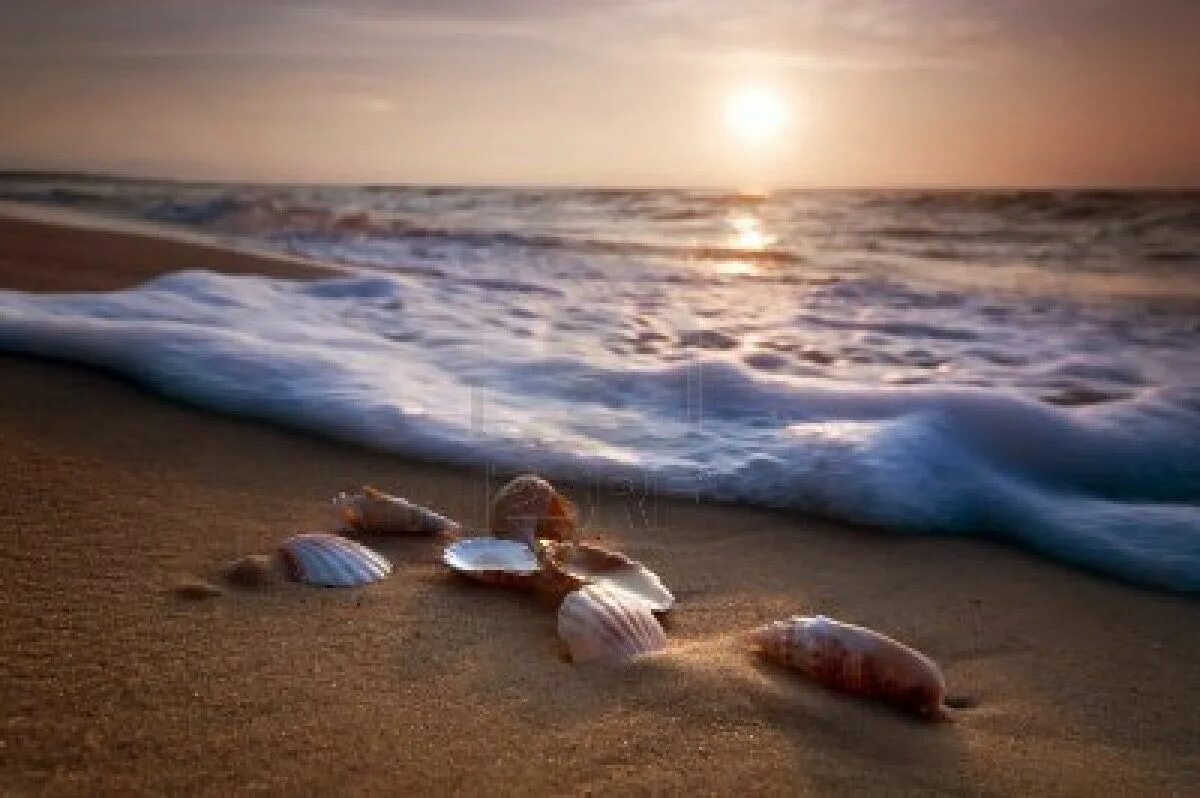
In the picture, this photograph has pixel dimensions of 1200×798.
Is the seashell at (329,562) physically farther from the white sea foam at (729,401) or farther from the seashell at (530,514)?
the white sea foam at (729,401)

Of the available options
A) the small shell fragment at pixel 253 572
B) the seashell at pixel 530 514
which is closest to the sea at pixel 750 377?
the seashell at pixel 530 514

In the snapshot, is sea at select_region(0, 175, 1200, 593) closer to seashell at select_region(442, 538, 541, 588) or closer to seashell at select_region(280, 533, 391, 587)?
seashell at select_region(442, 538, 541, 588)

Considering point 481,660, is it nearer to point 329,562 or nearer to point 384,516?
point 329,562

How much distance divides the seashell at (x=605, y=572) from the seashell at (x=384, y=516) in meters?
0.39

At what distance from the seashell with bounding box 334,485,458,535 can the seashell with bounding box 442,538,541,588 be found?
16 cm

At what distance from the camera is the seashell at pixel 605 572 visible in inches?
85.7

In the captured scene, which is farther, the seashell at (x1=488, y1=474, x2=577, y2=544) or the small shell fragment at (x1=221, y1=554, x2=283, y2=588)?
the seashell at (x1=488, y1=474, x2=577, y2=544)

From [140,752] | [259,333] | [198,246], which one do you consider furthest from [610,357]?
[198,246]

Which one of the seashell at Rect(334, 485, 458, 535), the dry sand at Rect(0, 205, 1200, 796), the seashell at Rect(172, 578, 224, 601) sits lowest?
the dry sand at Rect(0, 205, 1200, 796)

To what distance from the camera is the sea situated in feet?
9.93

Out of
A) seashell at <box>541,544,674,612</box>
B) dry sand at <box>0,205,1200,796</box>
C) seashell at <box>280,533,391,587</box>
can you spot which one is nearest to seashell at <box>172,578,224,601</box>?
dry sand at <box>0,205,1200,796</box>

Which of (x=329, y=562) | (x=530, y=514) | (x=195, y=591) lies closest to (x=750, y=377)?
(x=530, y=514)

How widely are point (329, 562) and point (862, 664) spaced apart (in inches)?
41.8

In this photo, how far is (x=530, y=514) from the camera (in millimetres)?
2498
